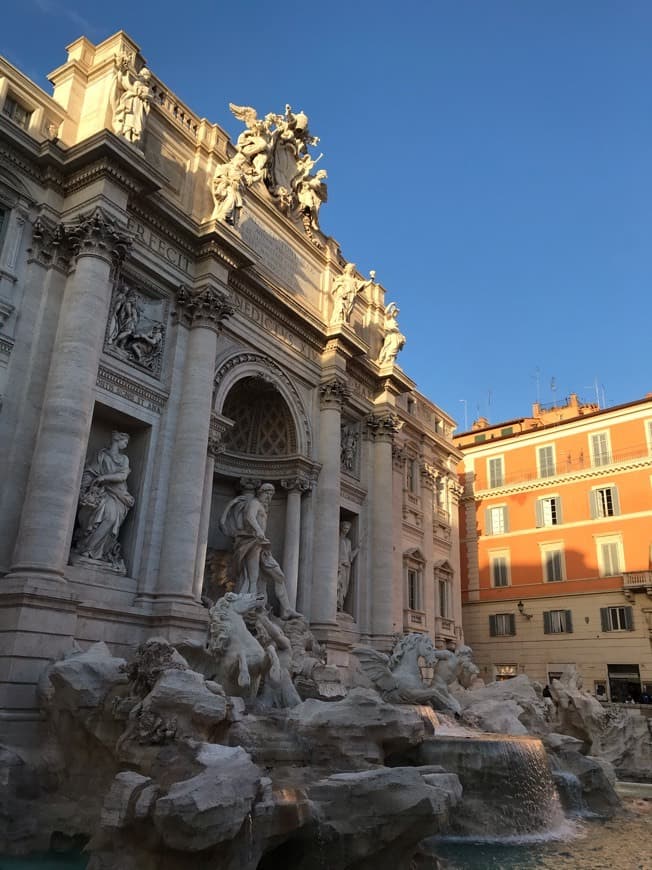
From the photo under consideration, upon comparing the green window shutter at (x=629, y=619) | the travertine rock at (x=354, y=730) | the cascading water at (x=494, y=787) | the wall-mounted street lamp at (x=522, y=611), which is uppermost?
the wall-mounted street lamp at (x=522, y=611)

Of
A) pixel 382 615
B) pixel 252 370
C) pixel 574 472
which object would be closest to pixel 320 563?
pixel 382 615

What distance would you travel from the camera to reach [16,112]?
13344mm

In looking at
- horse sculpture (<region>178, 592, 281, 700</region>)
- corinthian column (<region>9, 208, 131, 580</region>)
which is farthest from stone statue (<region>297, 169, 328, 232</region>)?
horse sculpture (<region>178, 592, 281, 700</region>)

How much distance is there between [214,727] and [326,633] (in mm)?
9466

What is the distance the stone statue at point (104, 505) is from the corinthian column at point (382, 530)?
8.85m

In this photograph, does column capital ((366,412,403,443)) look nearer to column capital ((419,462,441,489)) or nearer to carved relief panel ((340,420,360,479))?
carved relief panel ((340,420,360,479))

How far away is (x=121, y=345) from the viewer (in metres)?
13.8

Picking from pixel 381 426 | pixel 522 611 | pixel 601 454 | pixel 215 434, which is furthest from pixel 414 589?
pixel 215 434

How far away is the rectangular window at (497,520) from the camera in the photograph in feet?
103

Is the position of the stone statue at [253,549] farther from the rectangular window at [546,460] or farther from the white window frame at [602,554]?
the rectangular window at [546,460]

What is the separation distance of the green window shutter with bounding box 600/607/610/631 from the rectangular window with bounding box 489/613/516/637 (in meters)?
3.84

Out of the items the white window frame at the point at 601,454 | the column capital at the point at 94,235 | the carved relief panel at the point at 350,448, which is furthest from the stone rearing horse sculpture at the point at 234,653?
the white window frame at the point at 601,454

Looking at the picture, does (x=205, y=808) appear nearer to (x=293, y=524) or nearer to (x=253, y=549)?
(x=253, y=549)

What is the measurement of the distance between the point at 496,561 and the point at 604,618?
17.7 ft
